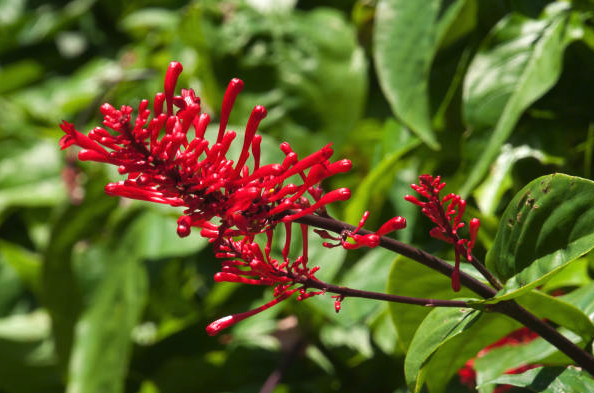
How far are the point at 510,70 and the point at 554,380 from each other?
44 cm

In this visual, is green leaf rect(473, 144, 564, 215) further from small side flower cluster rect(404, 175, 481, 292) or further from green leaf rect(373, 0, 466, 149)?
small side flower cluster rect(404, 175, 481, 292)

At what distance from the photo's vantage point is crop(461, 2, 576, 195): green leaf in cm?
83

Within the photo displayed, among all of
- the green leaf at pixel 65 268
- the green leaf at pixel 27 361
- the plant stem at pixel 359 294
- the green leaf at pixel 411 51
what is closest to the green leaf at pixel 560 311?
the plant stem at pixel 359 294

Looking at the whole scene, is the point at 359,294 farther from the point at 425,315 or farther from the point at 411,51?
the point at 411,51

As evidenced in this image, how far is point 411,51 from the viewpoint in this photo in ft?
3.21

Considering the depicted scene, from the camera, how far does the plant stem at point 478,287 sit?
1.51 feet

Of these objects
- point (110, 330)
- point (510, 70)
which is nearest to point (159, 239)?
point (110, 330)

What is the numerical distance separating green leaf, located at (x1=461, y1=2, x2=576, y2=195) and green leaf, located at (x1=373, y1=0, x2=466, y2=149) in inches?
2.5

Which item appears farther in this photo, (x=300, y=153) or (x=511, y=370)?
(x=300, y=153)

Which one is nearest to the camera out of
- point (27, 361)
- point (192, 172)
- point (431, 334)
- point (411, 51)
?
point (192, 172)

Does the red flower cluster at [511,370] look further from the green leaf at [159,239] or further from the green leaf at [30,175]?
the green leaf at [30,175]

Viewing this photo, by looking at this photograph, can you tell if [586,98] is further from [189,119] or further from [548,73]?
[189,119]

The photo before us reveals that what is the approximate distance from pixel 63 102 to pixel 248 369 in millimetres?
955

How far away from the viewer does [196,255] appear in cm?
134
